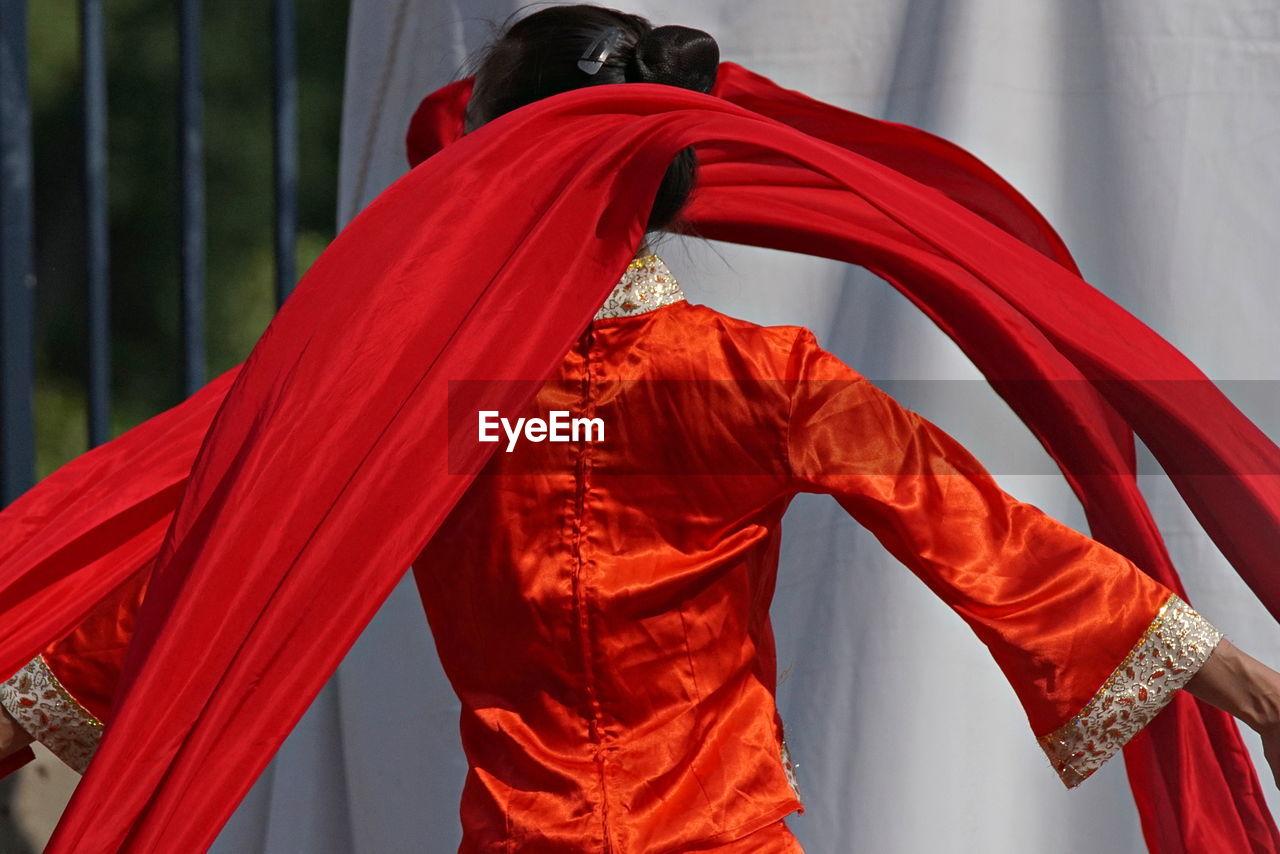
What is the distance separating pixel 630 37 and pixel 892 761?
1.06 meters

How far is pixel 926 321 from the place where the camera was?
1751 millimetres

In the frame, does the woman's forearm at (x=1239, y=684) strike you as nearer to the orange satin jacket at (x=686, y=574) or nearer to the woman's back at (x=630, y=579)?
the orange satin jacket at (x=686, y=574)

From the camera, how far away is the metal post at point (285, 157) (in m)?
1.96

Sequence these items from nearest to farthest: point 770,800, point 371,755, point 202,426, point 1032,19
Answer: point 770,800 < point 202,426 < point 1032,19 < point 371,755

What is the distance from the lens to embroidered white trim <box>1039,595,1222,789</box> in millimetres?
1014

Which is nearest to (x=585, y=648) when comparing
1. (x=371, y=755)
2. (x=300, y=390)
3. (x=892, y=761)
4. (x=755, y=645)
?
(x=755, y=645)

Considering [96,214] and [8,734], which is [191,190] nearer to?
[96,214]

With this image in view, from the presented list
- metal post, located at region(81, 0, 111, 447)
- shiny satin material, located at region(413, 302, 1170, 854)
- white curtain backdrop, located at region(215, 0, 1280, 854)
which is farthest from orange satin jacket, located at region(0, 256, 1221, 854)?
metal post, located at region(81, 0, 111, 447)

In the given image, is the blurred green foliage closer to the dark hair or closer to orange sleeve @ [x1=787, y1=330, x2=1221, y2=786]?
the dark hair

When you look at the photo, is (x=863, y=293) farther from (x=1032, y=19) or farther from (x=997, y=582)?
(x=997, y=582)

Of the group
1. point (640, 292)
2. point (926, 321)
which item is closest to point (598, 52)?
point (640, 292)

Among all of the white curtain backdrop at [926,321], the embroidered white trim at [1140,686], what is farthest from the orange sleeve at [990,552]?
the white curtain backdrop at [926,321]

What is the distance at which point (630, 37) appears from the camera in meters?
1.07

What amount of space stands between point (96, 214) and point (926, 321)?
1033 mm
